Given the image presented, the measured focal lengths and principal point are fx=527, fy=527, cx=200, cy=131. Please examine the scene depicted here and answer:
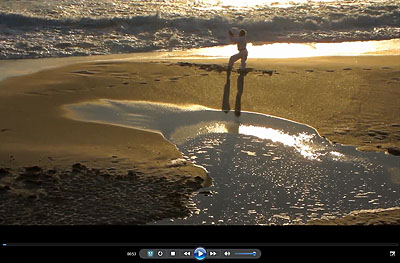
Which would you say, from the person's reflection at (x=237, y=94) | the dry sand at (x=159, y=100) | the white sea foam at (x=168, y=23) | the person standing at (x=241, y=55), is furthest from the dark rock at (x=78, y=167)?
the white sea foam at (x=168, y=23)

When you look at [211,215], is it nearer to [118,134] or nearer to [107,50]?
[118,134]

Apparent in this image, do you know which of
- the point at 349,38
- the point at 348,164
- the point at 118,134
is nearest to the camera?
the point at 348,164

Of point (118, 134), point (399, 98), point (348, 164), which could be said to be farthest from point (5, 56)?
point (348, 164)

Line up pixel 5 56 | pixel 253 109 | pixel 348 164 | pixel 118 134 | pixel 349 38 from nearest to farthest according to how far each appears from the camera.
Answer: pixel 348 164 < pixel 118 134 < pixel 253 109 < pixel 5 56 < pixel 349 38

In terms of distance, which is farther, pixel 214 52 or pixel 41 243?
pixel 214 52

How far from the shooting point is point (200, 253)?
1.59m

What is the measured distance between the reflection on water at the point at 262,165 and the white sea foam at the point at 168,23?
621cm

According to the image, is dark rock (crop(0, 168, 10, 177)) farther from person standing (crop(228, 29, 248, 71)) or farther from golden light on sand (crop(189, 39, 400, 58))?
golden light on sand (crop(189, 39, 400, 58))

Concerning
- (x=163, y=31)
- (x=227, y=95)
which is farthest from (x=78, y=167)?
(x=163, y=31)

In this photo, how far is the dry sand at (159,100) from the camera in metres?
4.75

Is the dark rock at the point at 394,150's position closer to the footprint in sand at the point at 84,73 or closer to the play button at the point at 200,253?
the play button at the point at 200,253

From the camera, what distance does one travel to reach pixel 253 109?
23.7 feet

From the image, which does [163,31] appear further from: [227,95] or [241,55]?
[227,95]

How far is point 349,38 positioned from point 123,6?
26.2ft
